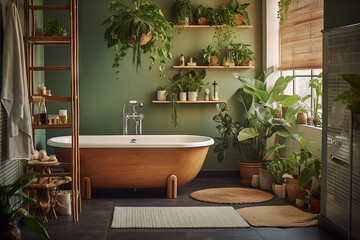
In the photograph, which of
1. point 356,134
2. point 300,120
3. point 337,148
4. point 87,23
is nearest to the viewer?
point 356,134

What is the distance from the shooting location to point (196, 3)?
7355mm

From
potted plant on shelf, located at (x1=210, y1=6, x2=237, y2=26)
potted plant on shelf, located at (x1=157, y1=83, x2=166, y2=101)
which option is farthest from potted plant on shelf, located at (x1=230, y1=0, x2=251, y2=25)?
potted plant on shelf, located at (x1=157, y1=83, x2=166, y2=101)

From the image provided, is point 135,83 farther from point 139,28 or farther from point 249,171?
point 249,171

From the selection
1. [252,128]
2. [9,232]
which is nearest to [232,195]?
[252,128]

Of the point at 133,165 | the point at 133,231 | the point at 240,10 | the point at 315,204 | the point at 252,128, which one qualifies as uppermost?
the point at 240,10

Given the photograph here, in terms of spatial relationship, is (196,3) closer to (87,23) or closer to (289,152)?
(87,23)

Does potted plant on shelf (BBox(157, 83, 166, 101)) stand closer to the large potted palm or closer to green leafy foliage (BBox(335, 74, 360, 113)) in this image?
the large potted palm

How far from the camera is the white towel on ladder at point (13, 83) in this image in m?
4.66

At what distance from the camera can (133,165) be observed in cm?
609

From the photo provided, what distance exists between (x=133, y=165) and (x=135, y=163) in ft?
0.11

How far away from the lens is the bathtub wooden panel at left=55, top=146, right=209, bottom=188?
6043mm

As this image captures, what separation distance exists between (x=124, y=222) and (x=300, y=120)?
256cm

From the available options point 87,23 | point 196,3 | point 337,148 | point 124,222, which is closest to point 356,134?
point 337,148

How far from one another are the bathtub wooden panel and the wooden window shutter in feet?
5.40
